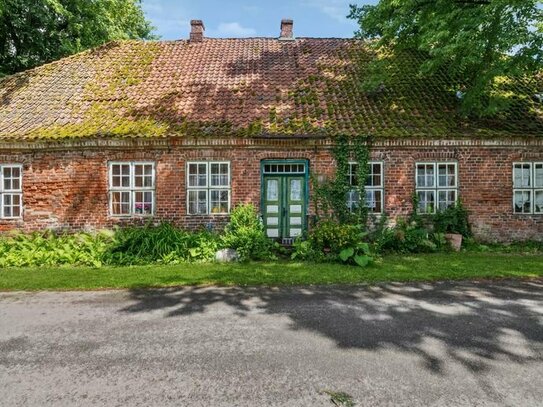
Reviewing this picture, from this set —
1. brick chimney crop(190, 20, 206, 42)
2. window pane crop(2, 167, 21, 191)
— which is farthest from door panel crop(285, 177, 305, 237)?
brick chimney crop(190, 20, 206, 42)

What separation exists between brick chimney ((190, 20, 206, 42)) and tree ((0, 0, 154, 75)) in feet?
12.5

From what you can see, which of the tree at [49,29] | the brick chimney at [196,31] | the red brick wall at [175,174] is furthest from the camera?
the brick chimney at [196,31]

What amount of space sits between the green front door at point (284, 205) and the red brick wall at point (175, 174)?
45cm

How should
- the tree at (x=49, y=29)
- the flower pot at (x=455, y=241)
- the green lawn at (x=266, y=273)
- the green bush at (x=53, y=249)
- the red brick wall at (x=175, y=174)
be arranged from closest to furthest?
the green lawn at (x=266, y=273) < the green bush at (x=53, y=249) < the flower pot at (x=455, y=241) < the red brick wall at (x=175, y=174) < the tree at (x=49, y=29)

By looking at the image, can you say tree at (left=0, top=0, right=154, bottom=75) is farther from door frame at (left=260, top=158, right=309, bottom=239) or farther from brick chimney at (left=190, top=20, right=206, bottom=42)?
door frame at (left=260, top=158, right=309, bottom=239)

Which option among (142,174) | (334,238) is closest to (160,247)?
(142,174)

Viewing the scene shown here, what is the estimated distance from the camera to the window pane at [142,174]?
1245cm

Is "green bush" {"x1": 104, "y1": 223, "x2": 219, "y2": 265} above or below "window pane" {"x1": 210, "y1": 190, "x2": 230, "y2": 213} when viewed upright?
below

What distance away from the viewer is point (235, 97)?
45.2 ft

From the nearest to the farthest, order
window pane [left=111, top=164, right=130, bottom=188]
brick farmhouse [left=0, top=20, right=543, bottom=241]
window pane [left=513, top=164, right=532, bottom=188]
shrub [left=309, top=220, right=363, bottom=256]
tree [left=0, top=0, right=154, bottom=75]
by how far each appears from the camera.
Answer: shrub [left=309, top=220, right=363, bottom=256] → brick farmhouse [left=0, top=20, right=543, bottom=241] → window pane [left=111, top=164, right=130, bottom=188] → window pane [left=513, top=164, right=532, bottom=188] → tree [left=0, top=0, right=154, bottom=75]

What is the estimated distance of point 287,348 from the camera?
497cm

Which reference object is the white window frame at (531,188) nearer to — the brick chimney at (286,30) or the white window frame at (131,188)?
the brick chimney at (286,30)

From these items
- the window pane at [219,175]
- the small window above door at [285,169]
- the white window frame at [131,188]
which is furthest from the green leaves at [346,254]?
the white window frame at [131,188]

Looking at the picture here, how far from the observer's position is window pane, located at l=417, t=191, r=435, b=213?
12.7 m
